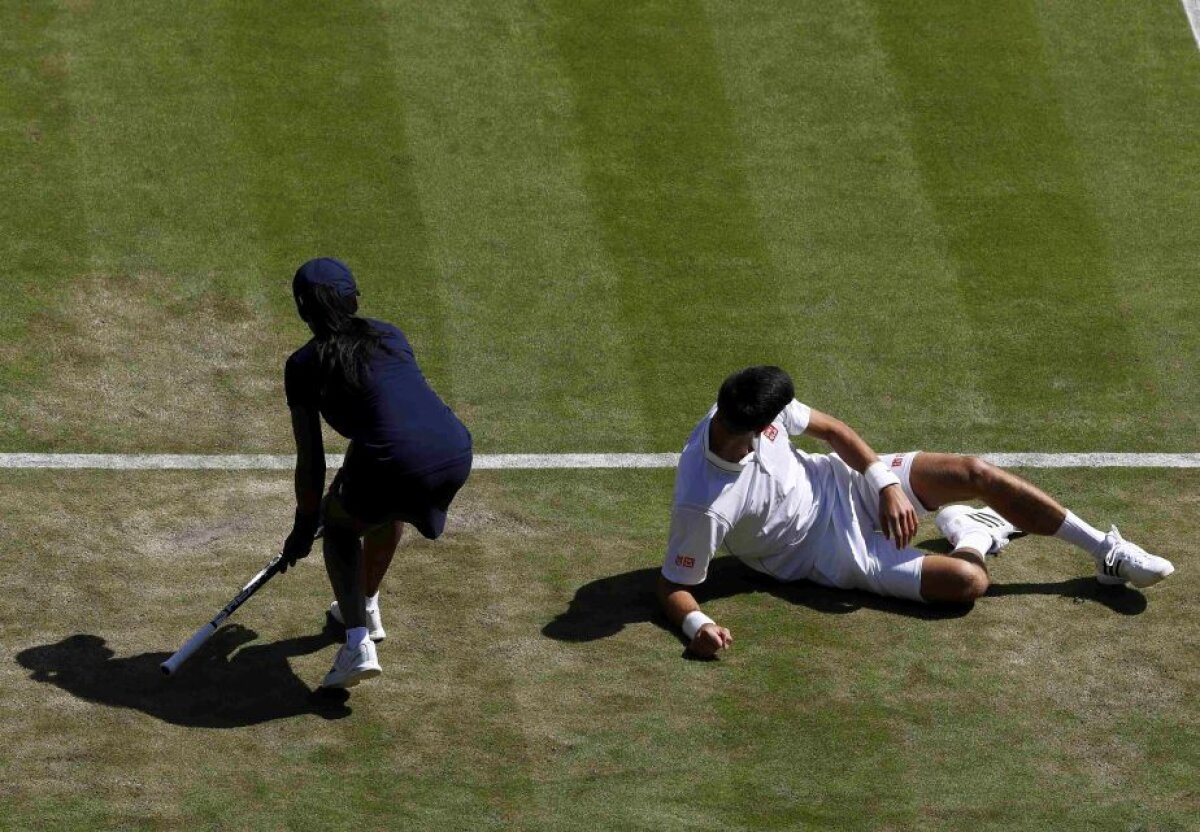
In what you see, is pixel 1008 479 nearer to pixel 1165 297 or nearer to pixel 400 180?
pixel 1165 297

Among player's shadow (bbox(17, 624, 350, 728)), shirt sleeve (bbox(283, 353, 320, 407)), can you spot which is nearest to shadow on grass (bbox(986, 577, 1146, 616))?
player's shadow (bbox(17, 624, 350, 728))

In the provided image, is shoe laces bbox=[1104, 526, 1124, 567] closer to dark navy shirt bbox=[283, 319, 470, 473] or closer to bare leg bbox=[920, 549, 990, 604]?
bare leg bbox=[920, 549, 990, 604]

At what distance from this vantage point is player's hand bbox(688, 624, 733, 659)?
861 centimetres

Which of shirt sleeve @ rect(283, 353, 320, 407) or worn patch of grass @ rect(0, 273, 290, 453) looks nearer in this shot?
shirt sleeve @ rect(283, 353, 320, 407)

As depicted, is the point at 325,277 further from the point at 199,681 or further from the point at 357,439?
the point at 199,681

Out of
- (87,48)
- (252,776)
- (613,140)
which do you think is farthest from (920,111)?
(252,776)

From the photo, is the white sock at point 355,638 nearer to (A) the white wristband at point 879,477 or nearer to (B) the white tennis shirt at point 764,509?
(B) the white tennis shirt at point 764,509

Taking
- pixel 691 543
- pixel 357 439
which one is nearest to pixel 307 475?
pixel 357 439

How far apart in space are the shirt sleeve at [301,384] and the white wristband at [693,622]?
6.81 feet

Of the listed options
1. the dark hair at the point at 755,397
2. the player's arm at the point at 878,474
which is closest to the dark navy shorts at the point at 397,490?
the dark hair at the point at 755,397

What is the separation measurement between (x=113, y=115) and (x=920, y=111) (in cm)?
585

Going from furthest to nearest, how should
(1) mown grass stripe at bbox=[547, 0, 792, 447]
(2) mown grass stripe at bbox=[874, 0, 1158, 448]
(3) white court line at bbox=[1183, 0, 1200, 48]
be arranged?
1. (3) white court line at bbox=[1183, 0, 1200, 48]
2. (1) mown grass stripe at bbox=[547, 0, 792, 447]
3. (2) mown grass stripe at bbox=[874, 0, 1158, 448]

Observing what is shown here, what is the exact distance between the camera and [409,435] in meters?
8.01

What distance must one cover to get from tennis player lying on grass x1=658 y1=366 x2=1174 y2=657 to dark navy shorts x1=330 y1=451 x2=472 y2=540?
1193 mm
